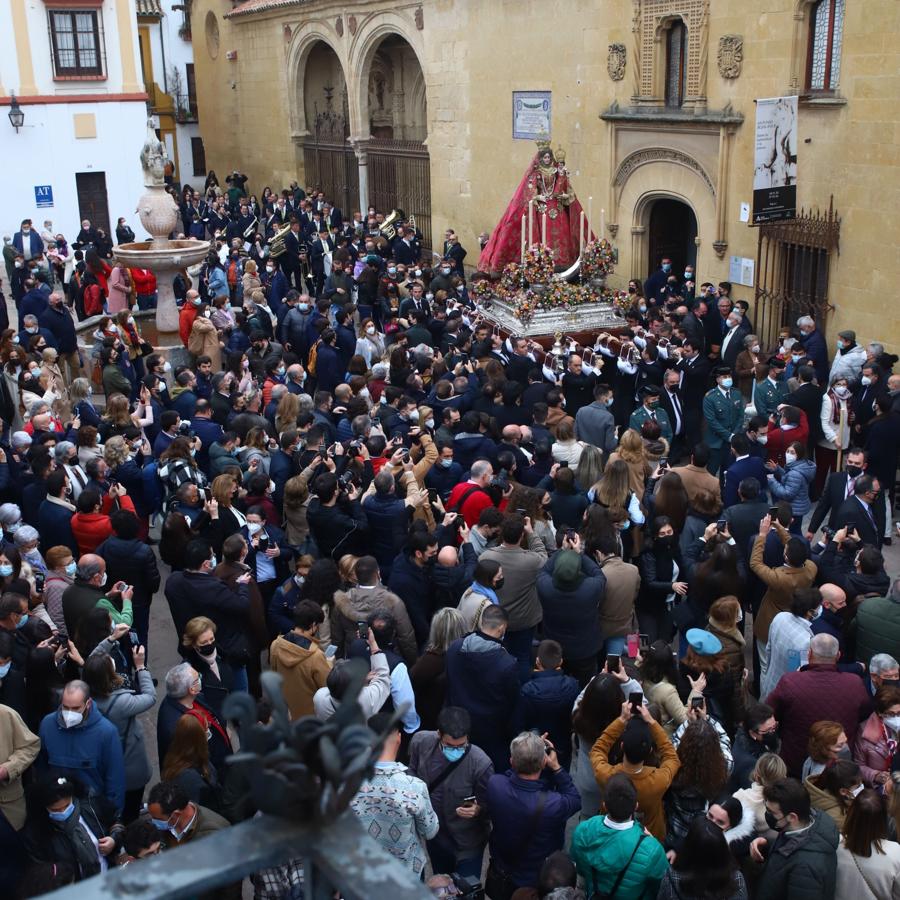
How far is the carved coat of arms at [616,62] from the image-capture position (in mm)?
17719

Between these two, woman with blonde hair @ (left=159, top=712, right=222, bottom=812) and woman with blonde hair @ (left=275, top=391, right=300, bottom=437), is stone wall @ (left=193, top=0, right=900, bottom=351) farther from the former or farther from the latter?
woman with blonde hair @ (left=159, top=712, right=222, bottom=812)

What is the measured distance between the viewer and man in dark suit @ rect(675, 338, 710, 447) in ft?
38.7

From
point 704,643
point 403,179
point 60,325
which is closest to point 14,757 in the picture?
point 704,643

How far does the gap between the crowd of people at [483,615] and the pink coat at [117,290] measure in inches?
203

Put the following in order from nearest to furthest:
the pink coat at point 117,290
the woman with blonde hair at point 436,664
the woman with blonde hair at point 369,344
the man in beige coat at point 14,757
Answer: the man in beige coat at point 14,757 → the woman with blonde hair at point 436,664 → the woman with blonde hair at point 369,344 → the pink coat at point 117,290

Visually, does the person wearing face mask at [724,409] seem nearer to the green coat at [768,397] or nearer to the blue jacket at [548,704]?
the green coat at [768,397]

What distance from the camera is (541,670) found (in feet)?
19.1

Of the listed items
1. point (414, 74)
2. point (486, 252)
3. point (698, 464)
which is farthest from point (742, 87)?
point (414, 74)

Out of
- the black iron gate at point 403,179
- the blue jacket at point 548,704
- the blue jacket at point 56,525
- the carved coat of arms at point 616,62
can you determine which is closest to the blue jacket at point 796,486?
the blue jacket at point 548,704

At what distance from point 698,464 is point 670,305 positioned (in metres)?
7.10

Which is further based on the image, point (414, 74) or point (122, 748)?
point (414, 74)

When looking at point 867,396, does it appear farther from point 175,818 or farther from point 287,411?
point 175,818

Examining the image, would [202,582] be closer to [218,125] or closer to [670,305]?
[670,305]

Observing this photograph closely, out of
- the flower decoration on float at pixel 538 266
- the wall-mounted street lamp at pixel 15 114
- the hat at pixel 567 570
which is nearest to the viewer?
the hat at pixel 567 570
